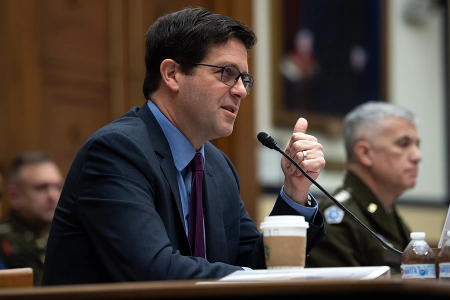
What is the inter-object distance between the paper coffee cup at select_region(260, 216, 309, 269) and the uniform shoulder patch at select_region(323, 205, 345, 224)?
1241mm

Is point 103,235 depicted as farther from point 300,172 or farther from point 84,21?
point 84,21

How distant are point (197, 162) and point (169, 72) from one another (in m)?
0.30

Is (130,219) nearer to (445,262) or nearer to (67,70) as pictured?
(445,262)

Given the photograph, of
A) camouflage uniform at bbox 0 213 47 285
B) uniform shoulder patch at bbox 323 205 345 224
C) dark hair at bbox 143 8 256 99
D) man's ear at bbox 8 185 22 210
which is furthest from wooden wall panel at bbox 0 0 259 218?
dark hair at bbox 143 8 256 99

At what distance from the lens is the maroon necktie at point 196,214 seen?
6.13 feet

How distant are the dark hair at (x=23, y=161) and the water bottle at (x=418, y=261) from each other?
2.42 m

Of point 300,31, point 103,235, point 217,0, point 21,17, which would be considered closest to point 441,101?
point 300,31

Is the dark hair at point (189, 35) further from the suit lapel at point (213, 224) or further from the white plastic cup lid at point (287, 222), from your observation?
the white plastic cup lid at point (287, 222)

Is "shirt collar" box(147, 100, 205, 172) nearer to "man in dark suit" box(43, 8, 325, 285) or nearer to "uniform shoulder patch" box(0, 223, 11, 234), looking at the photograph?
"man in dark suit" box(43, 8, 325, 285)

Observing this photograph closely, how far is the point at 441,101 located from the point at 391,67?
2.75ft

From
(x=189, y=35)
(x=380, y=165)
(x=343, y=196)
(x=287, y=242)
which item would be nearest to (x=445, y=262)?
(x=287, y=242)

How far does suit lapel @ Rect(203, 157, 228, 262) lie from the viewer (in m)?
1.92

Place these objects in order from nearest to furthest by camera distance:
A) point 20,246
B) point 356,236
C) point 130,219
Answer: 1. point 130,219
2. point 356,236
3. point 20,246

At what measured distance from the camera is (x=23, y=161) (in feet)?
11.7
